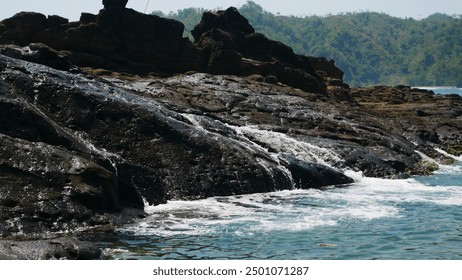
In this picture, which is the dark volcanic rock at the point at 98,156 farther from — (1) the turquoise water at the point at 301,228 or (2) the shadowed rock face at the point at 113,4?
(2) the shadowed rock face at the point at 113,4

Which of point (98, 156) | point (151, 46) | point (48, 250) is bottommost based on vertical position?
point (48, 250)

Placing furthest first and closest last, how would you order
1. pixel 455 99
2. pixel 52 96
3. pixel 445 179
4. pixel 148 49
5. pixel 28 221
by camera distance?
pixel 455 99 < pixel 148 49 < pixel 445 179 < pixel 52 96 < pixel 28 221

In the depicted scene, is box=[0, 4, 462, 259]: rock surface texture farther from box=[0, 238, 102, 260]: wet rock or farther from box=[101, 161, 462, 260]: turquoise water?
box=[101, 161, 462, 260]: turquoise water

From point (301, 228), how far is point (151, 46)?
34.0 m

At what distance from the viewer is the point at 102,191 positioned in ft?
66.0

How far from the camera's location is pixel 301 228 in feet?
64.6

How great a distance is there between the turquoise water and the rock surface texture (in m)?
1.45

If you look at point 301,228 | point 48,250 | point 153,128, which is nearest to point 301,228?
point 301,228

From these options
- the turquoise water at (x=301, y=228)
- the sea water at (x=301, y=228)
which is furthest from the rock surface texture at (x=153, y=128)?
the turquoise water at (x=301, y=228)

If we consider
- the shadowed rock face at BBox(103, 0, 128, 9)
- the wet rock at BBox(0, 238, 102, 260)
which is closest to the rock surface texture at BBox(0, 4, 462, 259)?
the wet rock at BBox(0, 238, 102, 260)

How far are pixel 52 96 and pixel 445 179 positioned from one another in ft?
64.9

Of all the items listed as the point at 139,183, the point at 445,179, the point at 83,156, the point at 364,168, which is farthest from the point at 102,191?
the point at 445,179

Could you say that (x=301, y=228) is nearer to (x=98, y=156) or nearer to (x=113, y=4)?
(x=98, y=156)

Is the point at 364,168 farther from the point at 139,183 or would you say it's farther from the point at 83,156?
the point at 83,156
